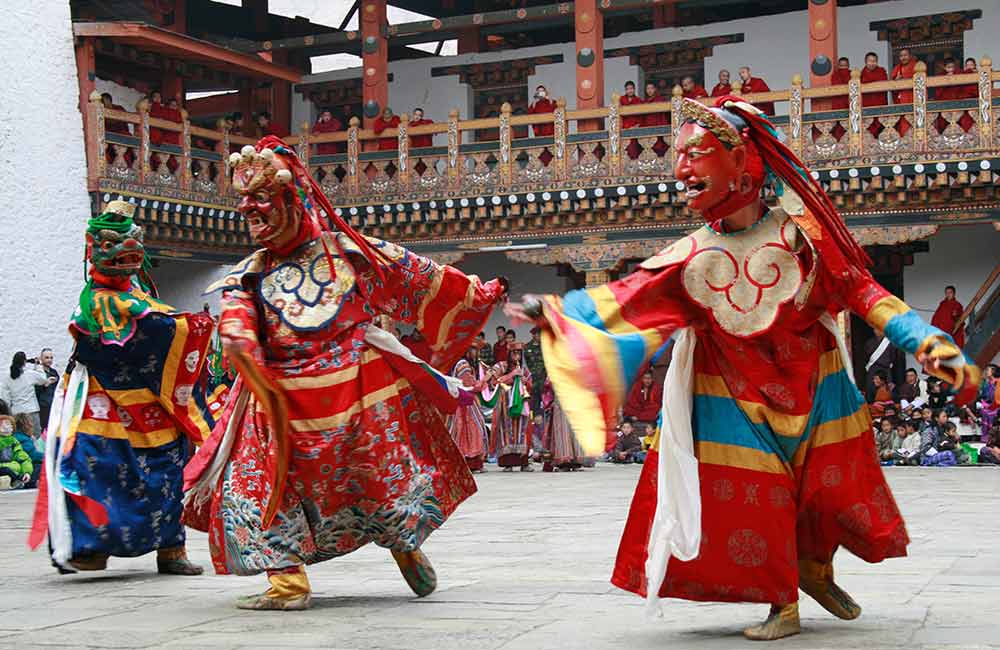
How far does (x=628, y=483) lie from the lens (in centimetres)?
1326

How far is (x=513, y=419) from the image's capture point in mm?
16578

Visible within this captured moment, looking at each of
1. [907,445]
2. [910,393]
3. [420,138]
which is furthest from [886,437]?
[420,138]

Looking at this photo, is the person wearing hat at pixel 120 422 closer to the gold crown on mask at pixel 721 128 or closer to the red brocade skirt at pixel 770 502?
the red brocade skirt at pixel 770 502

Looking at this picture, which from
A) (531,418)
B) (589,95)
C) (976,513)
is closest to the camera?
(976,513)

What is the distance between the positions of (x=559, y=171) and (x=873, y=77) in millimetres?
3642

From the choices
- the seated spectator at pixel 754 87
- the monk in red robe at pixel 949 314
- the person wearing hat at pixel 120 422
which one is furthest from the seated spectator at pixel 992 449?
the person wearing hat at pixel 120 422

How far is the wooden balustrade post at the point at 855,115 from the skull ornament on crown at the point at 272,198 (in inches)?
478

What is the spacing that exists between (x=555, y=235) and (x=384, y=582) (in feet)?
41.9

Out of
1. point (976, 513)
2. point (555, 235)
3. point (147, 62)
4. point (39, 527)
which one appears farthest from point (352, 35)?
point (39, 527)

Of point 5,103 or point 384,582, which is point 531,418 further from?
point 384,582

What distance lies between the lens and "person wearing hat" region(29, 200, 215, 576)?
6.31 meters

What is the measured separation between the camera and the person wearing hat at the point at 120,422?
6.31m

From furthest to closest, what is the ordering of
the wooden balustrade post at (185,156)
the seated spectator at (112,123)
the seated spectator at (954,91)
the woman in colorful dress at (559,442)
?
the wooden balustrade post at (185,156), the seated spectator at (112,123), the seated spectator at (954,91), the woman in colorful dress at (559,442)

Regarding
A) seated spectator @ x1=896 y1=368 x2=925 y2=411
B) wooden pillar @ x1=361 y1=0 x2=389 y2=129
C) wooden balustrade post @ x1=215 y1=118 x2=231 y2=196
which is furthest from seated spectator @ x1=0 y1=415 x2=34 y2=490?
seated spectator @ x1=896 y1=368 x2=925 y2=411
